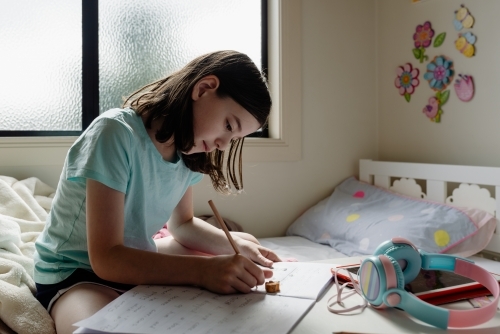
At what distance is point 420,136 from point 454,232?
1.84 feet

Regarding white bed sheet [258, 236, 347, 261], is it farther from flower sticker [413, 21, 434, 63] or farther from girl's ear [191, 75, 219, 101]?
flower sticker [413, 21, 434, 63]

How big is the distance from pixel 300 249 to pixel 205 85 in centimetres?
86

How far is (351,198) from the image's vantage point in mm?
1925

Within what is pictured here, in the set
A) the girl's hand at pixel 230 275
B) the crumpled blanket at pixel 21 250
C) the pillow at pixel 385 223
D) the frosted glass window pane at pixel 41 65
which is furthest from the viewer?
the frosted glass window pane at pixel 41 65

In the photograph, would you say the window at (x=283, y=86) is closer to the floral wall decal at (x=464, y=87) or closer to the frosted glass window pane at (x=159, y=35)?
the frosted glass window pane at (x=159, y=35)

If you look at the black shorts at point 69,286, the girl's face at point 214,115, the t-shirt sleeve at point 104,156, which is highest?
the girl's face at point 214,115

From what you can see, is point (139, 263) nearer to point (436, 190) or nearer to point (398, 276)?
point (398, 276)

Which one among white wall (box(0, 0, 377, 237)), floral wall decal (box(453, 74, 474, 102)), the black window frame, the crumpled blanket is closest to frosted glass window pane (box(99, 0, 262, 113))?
the black window frame

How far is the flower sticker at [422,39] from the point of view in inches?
73.3

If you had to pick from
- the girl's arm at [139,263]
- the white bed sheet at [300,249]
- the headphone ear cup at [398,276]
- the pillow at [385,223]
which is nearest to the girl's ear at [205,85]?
the girl's arm at [139,263]

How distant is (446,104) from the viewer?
180cm

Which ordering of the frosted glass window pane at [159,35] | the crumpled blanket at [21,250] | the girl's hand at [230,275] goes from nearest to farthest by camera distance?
the girl's hand at [230,275] → the crumpled blanket at [21,250] → the frosted glass window pane at [159,35]

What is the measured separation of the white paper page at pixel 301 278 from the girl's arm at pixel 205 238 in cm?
5

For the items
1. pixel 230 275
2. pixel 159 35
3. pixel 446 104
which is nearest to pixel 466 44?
pixel 446 104
